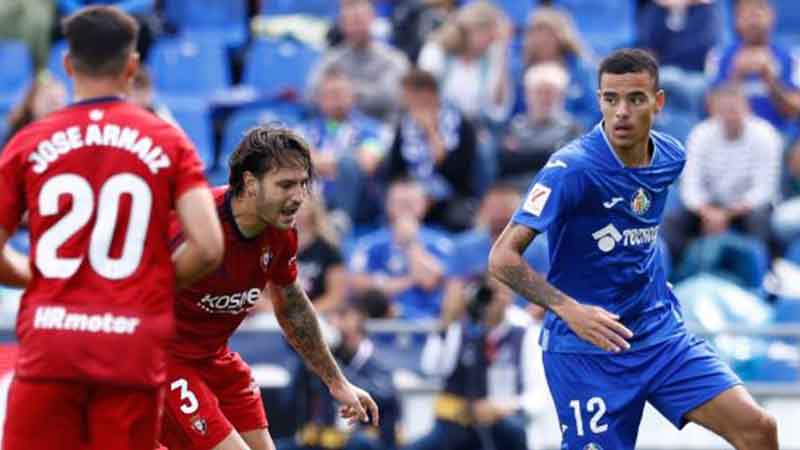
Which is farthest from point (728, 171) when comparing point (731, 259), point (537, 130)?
point (537, 130)

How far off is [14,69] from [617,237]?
9533 millimetres

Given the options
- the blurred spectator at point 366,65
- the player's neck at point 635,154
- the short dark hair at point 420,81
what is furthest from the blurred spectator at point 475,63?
the player's neck at point 635,154

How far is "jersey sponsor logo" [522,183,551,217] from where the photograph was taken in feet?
25.3

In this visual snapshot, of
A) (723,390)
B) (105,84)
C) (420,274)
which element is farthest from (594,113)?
(105,84)

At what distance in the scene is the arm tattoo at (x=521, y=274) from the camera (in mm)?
7660

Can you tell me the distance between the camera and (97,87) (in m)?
6.47

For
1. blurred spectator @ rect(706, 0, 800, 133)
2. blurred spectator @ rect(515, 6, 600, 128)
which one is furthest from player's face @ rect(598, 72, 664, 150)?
blurred spectator @ rect(706, 0, 800, 133)

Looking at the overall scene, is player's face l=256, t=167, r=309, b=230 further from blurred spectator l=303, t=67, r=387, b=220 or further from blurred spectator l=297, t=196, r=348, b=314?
blurred spectator l=303, t=67, r=387, b=220

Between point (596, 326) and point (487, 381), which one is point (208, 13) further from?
point (596, 326)

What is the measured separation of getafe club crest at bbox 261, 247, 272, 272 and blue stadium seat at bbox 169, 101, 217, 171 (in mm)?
7359

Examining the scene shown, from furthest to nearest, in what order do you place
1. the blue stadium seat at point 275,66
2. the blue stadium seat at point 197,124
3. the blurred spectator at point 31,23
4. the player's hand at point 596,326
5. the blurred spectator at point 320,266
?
the blue stadium seat at point 275,66 < the blurred spectator at point 31,23 < the blue stadium seat at point 197,124 < the blurred spectator at point 320,266 < the player's hand at point 596,326

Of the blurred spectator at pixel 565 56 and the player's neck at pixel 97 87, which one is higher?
the player's neck at pixel 97 87

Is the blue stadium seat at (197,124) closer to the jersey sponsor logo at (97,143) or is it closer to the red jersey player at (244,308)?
the red jersey player at (244,308)

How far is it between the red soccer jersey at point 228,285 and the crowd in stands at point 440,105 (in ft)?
13.8
